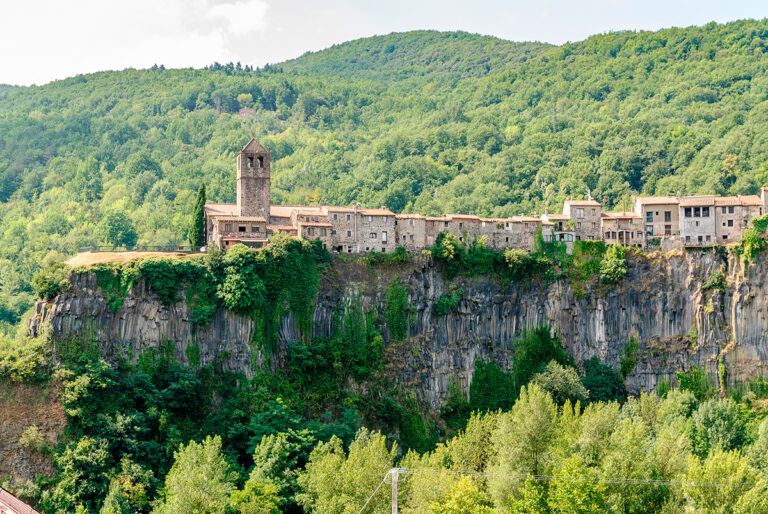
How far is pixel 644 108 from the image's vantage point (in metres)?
155

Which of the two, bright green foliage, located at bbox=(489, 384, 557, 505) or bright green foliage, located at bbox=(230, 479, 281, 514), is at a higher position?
bright green foliage, located at bbox=(489, 384, 557, 505)

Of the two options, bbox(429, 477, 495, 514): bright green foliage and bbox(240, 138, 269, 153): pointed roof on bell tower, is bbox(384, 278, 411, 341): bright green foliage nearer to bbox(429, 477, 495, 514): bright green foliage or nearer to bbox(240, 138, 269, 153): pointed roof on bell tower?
bbox(240, 138, 269, 153): pointed roof on bell tower

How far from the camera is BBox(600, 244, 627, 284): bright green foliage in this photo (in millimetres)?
101750

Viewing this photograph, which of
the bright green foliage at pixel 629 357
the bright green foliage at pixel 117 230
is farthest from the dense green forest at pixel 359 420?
the bright green foliage at pixel 117 230

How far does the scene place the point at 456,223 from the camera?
331ft

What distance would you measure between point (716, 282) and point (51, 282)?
178 feet

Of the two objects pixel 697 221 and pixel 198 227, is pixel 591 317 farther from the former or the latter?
pixel 198 227

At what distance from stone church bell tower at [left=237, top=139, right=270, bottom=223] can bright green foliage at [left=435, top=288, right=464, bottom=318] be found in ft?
51.8

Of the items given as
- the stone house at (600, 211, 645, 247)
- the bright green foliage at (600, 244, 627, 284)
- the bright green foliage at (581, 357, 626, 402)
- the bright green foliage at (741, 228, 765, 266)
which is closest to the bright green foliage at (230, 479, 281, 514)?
the bright green foliage at (581, 357, 626, 402)

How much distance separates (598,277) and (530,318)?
23.2 feet

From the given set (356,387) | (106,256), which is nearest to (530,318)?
(356,387)

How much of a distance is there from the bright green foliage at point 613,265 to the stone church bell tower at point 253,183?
95.5 ft

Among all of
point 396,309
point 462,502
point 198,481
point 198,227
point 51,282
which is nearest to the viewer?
point 462,502

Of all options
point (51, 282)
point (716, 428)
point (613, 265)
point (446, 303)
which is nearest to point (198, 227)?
point (51, 282)
